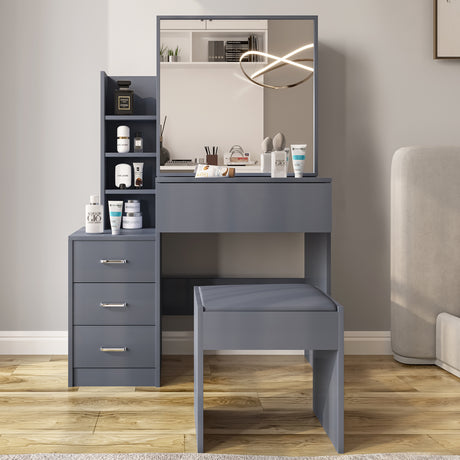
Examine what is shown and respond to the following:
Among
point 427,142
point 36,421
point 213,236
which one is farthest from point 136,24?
point 36,421

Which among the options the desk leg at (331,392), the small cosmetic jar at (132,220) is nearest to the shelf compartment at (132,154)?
the small cosmetic jar at (132,220)

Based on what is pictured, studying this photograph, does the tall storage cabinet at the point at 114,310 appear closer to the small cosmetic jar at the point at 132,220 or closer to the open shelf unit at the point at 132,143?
the small cosmetic jar at the point at 132,220

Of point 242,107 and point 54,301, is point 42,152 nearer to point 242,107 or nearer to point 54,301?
point 54,301

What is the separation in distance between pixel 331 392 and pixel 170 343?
127cm

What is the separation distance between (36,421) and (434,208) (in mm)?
1967

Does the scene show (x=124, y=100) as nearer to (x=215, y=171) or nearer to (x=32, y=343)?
(x=215, y=171)

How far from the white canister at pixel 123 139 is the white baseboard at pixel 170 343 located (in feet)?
3.14

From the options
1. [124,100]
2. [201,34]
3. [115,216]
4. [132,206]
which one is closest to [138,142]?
[124,100]

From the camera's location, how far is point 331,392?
1.92 meters

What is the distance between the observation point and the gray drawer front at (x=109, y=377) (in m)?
2.51

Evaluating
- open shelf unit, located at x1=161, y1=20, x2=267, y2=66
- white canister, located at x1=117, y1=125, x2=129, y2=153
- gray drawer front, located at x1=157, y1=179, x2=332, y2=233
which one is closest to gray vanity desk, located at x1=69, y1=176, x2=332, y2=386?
gray drawer front, located at x1=157, y1=179, x2=332, y2=233

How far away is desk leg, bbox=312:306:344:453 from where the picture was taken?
72.7 inches

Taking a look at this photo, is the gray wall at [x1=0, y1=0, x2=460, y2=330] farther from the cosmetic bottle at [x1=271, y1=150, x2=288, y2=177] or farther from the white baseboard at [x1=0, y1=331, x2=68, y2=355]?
the cosmetic bottle at [x1=271, y1=150, x2=288, y2=177]

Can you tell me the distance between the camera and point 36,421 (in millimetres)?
2109
